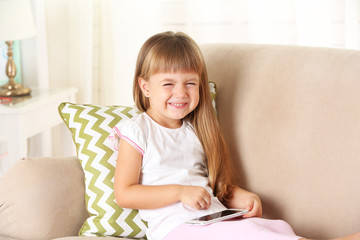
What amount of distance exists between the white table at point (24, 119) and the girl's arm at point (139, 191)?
94cm

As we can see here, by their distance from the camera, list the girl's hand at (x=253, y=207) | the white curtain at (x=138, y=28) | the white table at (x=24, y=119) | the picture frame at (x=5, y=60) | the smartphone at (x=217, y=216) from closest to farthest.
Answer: the smartphone at (x=217, y=216)
the girl's hand at (x=253, y=207)
the white table at (x=24, y=119)
the white curtain at (x=138, y=28)
the picture frame at (x=5, y=60)

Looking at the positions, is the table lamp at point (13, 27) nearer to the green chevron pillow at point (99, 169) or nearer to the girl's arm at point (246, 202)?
the green chevron pillow at point (99, 169)

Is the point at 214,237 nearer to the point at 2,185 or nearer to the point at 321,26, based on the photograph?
the point at 2,185

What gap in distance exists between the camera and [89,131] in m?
1.39

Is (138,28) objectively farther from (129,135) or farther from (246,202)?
(246,202)

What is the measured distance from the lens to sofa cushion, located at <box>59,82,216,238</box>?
133cm

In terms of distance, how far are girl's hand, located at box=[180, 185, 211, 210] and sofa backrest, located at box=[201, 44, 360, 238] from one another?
207 millimetres

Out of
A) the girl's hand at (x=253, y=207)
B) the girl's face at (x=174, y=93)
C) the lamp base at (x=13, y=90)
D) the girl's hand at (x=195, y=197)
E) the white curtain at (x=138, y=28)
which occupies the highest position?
the white curtain at (x=138, y=28)

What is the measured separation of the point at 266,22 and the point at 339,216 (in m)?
1.29

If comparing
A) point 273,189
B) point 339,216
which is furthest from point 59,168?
point 339,216

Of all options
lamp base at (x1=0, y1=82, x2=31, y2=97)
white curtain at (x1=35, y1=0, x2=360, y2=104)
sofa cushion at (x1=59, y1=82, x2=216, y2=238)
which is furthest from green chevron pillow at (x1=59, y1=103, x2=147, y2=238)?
white curtain at (x1=35, y1=0, x2=360, y2=104)

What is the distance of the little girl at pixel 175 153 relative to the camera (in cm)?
125

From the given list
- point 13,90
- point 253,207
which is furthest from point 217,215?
point 13,90

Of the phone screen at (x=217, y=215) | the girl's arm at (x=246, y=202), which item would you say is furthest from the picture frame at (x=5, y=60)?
the phone screen at (x=217, y=215)
